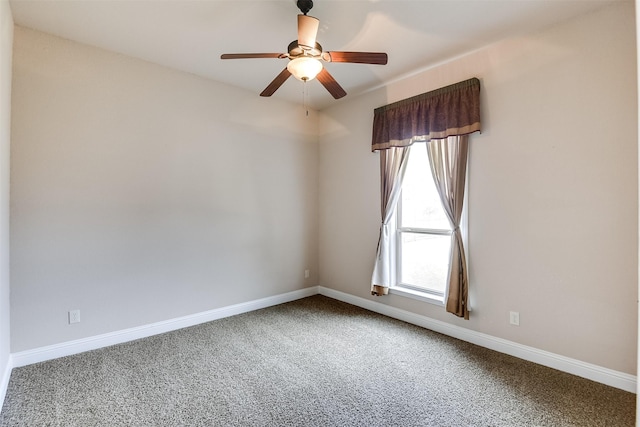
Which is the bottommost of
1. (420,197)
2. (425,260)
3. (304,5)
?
(425,260)

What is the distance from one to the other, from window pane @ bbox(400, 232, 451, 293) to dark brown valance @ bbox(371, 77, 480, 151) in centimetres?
110

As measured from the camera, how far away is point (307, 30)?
2021 mm

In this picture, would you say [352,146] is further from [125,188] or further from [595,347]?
[595,347]

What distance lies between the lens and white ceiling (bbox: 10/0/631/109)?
2324 millimetres

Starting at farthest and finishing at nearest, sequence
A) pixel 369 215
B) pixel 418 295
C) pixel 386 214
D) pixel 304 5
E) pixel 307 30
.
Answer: pixel 369 215 → pixel 386 214 → pixel 418 295 → pixel 304 5 → pixel 307 30

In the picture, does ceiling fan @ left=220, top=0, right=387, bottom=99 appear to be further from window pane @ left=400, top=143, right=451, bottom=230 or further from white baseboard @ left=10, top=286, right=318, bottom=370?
white baseboard @ left=10, top=286, right=318, bottom=370

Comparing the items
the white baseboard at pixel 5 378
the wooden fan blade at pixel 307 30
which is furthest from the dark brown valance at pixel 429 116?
the white baseboard at pixel 5 378

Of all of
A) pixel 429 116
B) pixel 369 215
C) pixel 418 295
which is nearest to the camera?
pixel 429 116

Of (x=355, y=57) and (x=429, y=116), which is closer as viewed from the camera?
(x=355, y=57)

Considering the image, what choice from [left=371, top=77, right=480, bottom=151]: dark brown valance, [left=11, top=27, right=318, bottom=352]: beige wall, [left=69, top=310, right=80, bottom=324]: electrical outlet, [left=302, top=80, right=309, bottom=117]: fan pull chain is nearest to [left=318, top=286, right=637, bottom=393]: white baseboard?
[left=11, top=27, right=318, bottom=352]: beige wall

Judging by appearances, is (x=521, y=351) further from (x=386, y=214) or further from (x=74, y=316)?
(x=74, y=316)

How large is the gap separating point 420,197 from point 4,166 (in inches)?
148

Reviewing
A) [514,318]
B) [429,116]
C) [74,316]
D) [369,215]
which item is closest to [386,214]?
[369,215]

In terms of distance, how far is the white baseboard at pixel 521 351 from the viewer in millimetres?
2301
